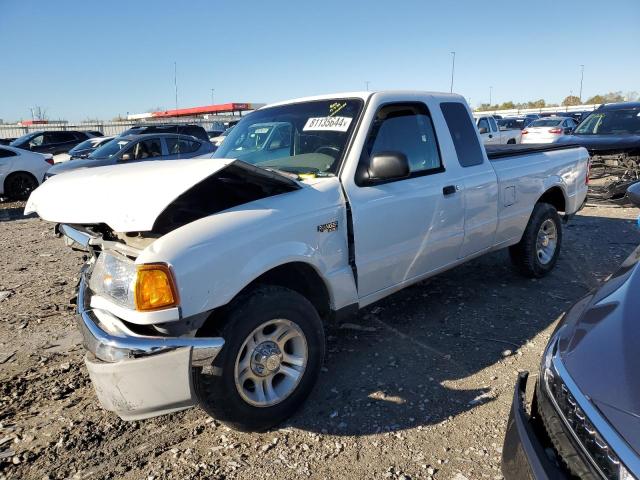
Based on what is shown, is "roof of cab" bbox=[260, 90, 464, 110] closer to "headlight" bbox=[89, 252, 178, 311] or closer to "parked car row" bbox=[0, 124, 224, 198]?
"headlight" bbox=[89, 252, 178, 311]

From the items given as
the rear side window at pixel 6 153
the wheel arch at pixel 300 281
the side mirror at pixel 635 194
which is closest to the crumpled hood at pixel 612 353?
the side mirror at pixel 635 194

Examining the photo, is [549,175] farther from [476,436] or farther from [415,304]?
[476,436]

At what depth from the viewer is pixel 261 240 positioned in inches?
103

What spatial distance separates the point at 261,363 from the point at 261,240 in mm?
701

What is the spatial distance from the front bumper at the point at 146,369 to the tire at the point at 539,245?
380 cm

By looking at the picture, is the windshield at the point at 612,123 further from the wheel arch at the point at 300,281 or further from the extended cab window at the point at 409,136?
the wheel arch at the point at 300,281

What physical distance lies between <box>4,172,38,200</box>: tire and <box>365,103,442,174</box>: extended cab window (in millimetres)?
11790

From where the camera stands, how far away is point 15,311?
4.72 meters

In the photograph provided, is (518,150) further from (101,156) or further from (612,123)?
(101,156)

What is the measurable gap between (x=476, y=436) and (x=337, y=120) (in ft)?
7.54

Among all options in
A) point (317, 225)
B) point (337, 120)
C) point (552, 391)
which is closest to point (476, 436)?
point (552, 391)

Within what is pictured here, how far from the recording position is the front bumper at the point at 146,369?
2.27 meters

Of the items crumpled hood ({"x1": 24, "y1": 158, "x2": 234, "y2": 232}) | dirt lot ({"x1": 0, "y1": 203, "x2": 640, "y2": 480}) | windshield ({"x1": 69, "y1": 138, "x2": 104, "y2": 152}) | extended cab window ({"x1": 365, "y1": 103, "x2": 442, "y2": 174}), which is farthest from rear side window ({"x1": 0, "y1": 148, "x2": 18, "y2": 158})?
extended cab window ({"x1": 365, "y1": 103, "x2": 442, "y2": 174})

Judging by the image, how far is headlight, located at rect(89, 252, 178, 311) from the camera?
7.42ft
